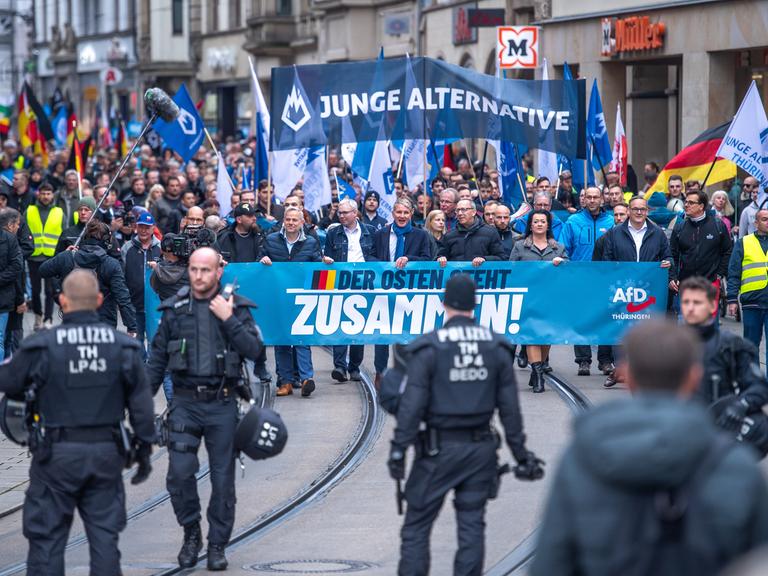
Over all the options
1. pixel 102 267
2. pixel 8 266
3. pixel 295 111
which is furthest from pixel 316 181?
pixel 102 267

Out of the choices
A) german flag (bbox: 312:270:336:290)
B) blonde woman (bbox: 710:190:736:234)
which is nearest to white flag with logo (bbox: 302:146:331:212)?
german flag (bbox: 312:270:336:290)

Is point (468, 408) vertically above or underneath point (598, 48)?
underneath

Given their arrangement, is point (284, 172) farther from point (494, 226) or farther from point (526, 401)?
point (526, 401)

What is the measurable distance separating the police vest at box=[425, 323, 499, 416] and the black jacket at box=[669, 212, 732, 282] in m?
7.67

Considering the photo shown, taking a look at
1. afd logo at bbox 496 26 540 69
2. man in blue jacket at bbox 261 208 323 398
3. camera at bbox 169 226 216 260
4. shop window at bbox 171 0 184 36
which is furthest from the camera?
shop window at bbox 171 0 184 36

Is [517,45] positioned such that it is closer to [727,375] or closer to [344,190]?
[344,190]

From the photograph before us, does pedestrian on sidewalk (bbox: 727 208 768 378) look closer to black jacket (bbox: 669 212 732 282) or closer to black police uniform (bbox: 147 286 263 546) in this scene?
black jacket (bbox: 669 212 732 282)

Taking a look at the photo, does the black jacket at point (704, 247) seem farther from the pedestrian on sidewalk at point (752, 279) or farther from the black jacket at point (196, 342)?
the black jacket at point (196, 342)

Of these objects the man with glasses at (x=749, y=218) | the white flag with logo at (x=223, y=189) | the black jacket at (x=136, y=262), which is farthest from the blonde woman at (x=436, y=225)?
the white flag with logo at (x=223, y=189)

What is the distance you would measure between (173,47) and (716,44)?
40.6 meters

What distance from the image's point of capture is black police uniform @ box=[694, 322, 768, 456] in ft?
25.4

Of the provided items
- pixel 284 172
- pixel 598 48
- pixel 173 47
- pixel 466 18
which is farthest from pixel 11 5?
pixel 284 172

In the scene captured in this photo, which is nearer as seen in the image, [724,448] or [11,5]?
[724,448]

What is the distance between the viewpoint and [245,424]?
8594 millimetres
